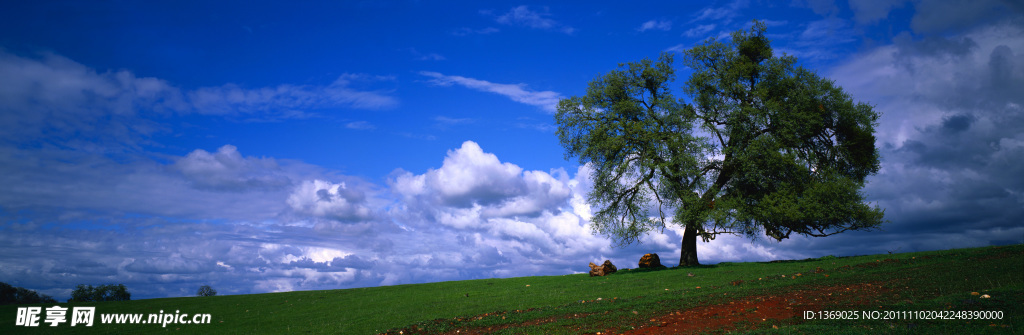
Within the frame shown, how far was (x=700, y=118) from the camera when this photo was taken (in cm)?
3534

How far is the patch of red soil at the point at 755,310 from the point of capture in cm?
1323

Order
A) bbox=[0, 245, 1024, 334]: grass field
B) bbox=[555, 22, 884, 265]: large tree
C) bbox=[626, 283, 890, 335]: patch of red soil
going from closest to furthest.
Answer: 1. bbox=[0, 245, 1024, 334]: grass field
2. bbox=[626, 283, 890, 335]: patch of red soil
3. bbox=[555, 22, 884, 265]: large tree

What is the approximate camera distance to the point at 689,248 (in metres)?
35.4

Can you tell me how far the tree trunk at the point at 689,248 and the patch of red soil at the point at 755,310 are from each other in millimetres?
17739

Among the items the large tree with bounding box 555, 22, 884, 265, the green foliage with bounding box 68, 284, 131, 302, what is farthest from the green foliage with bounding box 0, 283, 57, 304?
the large tree with bounding box 555, 22, 884, 265

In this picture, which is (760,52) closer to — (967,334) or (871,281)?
(871,281)

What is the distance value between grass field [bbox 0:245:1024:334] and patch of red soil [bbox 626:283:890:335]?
0.03 meters

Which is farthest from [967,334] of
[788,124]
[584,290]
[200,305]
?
[200,305]

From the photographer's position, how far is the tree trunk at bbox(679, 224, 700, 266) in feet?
115

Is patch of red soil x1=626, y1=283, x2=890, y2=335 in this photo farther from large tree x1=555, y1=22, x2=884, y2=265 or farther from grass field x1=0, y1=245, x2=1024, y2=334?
large tree x1=555, y1=22, x2=884, y2=265

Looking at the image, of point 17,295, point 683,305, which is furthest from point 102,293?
point 683,305

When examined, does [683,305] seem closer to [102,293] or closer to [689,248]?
[689,248]

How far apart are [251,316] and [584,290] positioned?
17.5 m

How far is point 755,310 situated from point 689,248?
21785mm
